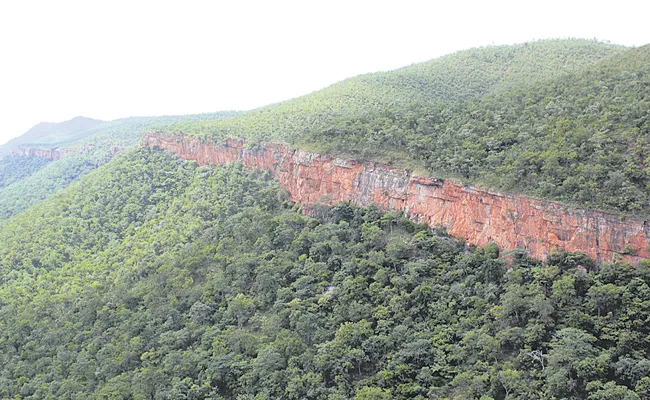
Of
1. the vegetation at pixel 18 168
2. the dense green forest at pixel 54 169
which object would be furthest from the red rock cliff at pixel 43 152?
the dense green forest at pixel 54 169

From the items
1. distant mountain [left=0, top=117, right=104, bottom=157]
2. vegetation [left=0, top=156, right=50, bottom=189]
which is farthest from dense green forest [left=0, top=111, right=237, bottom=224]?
distant mountain [left=0, top=117, right=104, bottom=157]

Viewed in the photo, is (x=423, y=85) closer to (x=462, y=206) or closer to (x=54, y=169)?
(x=462, y=206)

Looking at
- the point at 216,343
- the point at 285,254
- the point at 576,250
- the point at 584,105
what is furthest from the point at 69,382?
the point at 584,105

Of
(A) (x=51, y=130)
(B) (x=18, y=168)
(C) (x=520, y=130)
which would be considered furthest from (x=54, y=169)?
(C) (x=520, y=130)

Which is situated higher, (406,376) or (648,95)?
(648,95)

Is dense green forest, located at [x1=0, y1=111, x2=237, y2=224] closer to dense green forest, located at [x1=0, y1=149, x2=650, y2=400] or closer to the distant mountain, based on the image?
dense green forest, located at [x1=0, y1=149, x2=650, y2=400]

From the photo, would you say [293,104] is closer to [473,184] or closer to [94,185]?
[94,185]
